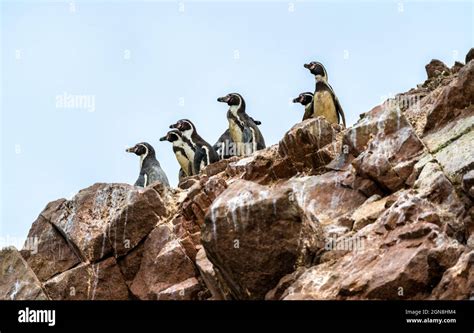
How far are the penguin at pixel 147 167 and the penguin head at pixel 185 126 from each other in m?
0.86

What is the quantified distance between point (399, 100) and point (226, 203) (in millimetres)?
6255

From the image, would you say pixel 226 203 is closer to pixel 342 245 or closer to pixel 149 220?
pixel 342 245

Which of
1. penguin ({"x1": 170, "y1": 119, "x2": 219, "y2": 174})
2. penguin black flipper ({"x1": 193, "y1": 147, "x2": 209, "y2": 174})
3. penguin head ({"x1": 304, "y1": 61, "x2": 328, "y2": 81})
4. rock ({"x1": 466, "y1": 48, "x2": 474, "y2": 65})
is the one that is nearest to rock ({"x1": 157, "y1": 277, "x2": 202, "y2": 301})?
rock ({"x1": 466, "y1": 48, "x2": 474, "y2": 65})

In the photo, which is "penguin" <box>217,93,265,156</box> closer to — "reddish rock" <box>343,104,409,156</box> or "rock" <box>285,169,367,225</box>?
"rock" <box>285,169,367,225</box>

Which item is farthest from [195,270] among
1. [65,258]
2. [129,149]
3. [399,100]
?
[129,149]

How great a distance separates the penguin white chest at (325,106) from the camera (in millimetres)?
27203

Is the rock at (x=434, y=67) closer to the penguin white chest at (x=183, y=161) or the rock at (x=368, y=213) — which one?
the penguin white chest at (x=183, y=161)

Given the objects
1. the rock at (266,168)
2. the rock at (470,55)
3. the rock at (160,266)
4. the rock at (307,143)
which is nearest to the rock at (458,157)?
the rock at (307,143)

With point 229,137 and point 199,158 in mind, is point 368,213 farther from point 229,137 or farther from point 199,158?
point 229,137

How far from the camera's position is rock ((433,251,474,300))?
13.6 meters

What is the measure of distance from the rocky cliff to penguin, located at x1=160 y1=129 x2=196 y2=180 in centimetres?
487

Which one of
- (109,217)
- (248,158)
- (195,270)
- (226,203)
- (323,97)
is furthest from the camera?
(323,97)

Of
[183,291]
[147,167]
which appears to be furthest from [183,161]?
[183,291]
